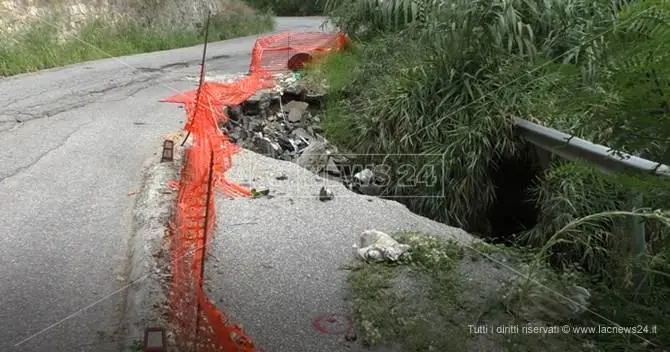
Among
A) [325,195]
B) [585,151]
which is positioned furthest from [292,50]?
[585,151]

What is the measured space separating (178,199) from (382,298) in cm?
244

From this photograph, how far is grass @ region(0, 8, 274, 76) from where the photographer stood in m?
14.4

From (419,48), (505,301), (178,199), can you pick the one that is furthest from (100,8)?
(505,301)

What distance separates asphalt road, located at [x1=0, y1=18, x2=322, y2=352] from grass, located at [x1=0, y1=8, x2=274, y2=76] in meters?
1.71

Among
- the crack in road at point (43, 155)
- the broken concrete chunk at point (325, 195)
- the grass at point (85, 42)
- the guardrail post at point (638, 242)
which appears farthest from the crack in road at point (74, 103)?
the guardrail post at point (638, 242)

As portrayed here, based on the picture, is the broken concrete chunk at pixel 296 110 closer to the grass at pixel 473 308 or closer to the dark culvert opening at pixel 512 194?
the dark culvert opening at pixel 512 194

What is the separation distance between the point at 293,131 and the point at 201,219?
5044 millimetres

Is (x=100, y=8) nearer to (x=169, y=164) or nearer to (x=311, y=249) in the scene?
(x=169, y=164)

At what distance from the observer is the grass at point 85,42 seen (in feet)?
47.2

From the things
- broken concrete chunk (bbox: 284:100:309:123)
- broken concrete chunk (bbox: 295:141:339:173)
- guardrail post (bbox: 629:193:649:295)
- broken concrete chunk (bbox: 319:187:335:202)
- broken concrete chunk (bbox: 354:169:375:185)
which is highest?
guardrail post (bbox: 629:193:649:295)

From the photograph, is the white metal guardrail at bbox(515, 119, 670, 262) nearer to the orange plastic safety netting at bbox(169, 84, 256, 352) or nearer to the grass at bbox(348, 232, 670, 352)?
the grass at bbox(348, 232, 670, 352)

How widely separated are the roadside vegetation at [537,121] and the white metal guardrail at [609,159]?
0.15 feet

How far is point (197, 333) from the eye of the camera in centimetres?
329

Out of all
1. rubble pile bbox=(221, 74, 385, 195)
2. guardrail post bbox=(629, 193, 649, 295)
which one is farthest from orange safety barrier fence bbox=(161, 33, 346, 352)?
guardrail post bbox=(629, 193, 649, 295)
